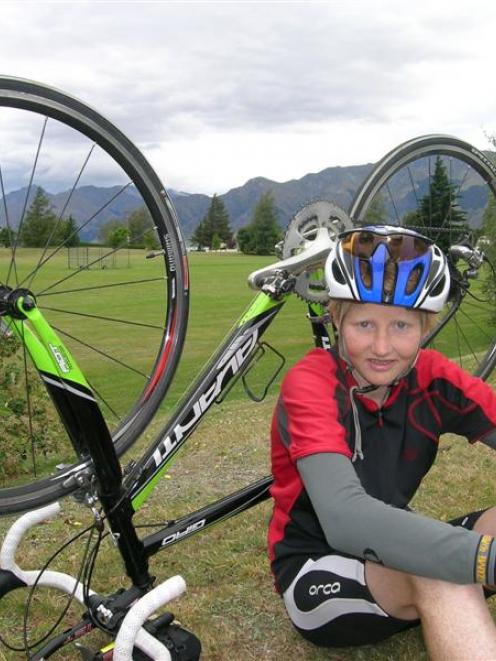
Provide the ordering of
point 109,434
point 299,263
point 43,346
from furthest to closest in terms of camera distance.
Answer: point 299,263
point 109,434
point 43,346

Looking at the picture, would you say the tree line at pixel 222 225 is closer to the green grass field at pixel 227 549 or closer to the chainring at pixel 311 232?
the green grass field at pixel 227 549

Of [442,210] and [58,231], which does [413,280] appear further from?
[442,210]

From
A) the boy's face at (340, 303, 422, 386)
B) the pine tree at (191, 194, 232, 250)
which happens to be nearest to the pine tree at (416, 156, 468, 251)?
the boy's face at (340, 303, 422, 386)

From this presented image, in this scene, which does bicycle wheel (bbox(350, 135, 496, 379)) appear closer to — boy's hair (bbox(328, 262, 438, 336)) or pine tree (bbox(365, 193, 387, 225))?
pine tree (bbox(365, 193, 387, 225))

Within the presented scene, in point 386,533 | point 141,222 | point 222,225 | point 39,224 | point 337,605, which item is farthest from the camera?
point 222,225

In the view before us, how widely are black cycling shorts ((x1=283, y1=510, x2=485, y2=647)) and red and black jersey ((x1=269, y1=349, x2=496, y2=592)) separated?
0.22ft

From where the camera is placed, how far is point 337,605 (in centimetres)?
212

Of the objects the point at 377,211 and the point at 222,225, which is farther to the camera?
the point at 222,225

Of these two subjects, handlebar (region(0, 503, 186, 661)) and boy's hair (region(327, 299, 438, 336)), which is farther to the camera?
boy's hair (region(327, 299, 438, 336))

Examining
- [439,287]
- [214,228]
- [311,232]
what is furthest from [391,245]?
[214,228]

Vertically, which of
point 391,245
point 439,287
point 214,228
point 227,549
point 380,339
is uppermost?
point 214,228

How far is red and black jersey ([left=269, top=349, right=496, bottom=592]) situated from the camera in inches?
88.6

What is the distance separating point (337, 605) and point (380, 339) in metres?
0.80

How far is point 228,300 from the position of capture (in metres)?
29.9
